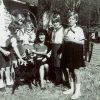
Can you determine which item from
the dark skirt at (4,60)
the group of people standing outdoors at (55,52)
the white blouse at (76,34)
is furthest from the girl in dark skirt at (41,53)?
the white blouse at (76,34)

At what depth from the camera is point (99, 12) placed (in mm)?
25234

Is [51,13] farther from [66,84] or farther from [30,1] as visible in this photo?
[30,1]

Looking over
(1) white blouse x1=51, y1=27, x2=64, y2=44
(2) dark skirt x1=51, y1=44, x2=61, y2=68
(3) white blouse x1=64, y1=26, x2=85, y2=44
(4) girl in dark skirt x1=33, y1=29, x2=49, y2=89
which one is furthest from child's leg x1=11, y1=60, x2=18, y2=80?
(3) white blouse x1=64, y1=26, x2=85, y2=44

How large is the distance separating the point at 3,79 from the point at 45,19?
2.96 metres

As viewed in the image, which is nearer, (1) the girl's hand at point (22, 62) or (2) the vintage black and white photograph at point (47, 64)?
(2) the vintage black and white photograph at point (47, 64)

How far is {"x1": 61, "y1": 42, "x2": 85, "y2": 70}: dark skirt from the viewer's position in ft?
18.4

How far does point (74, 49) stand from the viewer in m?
Result: 5.61

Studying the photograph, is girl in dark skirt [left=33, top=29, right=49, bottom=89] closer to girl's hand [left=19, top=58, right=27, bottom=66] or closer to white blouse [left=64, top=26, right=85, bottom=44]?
girl's hand [left=19, top=58, right=27, bottom=66]

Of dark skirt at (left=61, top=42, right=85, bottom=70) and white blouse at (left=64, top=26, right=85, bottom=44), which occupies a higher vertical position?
white blouse at (left=64, top=26, right=85, bottom=44)

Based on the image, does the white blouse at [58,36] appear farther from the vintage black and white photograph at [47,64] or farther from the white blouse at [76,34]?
the white blouse at [76,34]

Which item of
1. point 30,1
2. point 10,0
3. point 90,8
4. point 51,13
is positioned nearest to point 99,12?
point 90,8

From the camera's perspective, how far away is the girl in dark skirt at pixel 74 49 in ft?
18.2

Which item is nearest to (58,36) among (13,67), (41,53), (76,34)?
(41,53)

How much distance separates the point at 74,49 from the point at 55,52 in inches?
38.5
